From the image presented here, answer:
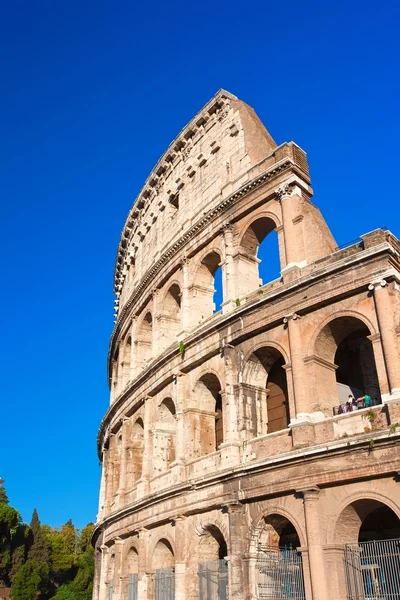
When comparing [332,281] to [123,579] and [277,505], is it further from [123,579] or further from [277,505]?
[123,579]

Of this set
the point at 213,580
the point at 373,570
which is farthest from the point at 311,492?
the point at 213,580

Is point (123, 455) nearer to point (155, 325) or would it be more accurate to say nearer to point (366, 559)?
point (155, 325)

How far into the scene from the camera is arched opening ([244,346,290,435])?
14437 mm

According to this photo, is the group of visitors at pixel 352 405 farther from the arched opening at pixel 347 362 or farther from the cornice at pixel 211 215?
the cornice at pixel 211 215

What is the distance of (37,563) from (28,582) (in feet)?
10.9

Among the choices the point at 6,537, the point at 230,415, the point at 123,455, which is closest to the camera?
the point at 230,415

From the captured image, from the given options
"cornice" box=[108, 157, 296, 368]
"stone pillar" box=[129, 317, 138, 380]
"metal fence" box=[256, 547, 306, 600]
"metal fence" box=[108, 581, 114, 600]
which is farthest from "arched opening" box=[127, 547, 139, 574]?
"cornice" box=[108, 157, 296, 368]

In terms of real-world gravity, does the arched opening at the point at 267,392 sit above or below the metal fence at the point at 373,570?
above

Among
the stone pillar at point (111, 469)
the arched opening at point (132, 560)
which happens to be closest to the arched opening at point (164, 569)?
the arched opening at point (132, 560)

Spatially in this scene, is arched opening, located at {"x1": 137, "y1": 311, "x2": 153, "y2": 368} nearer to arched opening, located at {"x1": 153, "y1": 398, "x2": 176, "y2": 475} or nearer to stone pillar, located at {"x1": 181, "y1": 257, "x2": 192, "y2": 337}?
stone pillar, located at {"x1": 181, "y1": 257, "x2": 192, "y2": 337}

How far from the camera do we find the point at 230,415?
47.1 feet

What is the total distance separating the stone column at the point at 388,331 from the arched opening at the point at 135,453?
34.3 ft

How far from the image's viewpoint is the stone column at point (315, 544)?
1095cm

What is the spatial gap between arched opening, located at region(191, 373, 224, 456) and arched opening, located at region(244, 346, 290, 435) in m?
1.57
